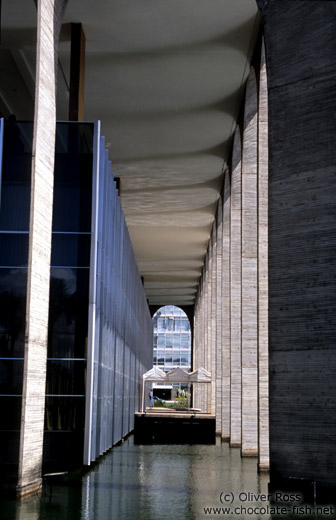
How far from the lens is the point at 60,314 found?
14.3 metres

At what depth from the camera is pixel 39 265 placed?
1245 cm

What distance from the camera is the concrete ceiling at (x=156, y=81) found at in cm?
1631

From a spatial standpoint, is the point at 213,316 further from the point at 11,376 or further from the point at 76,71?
the point at 11,376

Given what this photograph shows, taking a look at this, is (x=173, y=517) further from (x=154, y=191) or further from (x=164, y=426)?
(x=154, y=191)

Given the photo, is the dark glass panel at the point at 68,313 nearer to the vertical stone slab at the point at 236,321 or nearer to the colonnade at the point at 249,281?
the colonnade at the point at 249,281

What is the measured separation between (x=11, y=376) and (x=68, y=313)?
5.47ft

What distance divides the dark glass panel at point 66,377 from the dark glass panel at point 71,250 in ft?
6.27

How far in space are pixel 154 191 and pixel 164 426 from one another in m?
8.78

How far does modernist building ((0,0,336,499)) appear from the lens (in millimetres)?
8078

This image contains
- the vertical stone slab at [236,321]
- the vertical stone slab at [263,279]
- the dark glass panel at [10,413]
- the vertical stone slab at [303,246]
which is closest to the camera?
the vertical stone slab at [303,246]

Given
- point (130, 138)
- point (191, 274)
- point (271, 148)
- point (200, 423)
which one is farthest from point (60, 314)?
point (191, 274)

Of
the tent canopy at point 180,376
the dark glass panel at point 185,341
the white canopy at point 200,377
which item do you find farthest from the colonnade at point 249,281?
the dark glass panel at point 185,341

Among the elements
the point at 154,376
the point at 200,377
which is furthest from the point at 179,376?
the point at 200,377

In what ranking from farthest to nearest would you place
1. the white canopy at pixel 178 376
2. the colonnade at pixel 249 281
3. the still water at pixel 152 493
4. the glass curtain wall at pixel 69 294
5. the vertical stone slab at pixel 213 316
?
the vertical stone slab at pixel 213 316, the white canopy at pixel 178 376, the colonnade at pixel 249 281, the glass curtain wall at pixel 69 294, the still water at pixel 152 493
